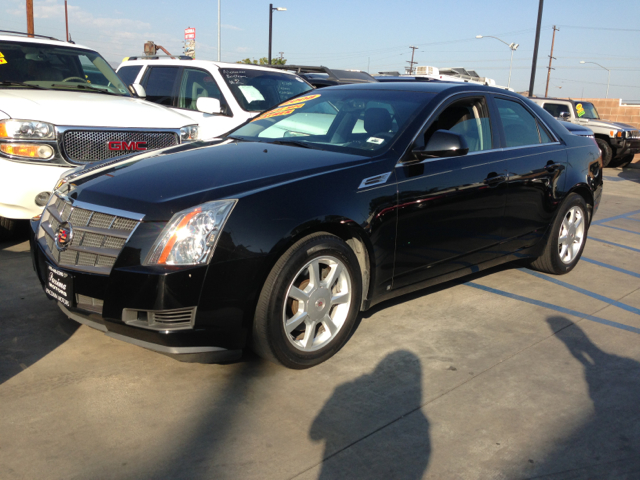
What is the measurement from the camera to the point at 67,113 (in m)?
5.34

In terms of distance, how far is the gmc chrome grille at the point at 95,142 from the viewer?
5223mm

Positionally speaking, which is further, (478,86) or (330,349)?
(478,86)

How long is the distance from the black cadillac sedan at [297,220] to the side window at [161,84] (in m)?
3.82

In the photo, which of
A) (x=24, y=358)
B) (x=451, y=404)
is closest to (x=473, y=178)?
(x=451, y=404)

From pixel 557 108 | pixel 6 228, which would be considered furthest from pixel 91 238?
pixel 557 108

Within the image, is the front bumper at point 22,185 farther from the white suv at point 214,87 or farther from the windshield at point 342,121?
the white suv at point 214,87

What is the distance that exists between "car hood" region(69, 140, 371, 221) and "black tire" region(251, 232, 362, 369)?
0.39m

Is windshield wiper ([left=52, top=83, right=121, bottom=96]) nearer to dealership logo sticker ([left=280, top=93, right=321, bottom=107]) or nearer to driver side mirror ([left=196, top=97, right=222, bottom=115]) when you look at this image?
driver side mirror ([left=196, top=97, right=222, bottom=115])

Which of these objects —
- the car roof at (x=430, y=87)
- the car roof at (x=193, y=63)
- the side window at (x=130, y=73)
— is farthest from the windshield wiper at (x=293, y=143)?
the side window at (x=130, y=73)

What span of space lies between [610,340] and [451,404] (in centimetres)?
163

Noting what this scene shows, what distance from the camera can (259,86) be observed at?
8.12 meters

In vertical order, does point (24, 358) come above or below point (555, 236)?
below

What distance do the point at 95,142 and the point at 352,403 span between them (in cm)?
354

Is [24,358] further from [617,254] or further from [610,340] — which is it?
[617,254]
